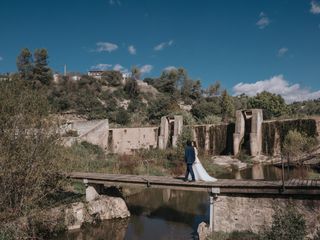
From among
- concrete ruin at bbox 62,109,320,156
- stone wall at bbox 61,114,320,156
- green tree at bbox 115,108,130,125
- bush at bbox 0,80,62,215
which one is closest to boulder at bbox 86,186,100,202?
bush at bbox 0,80,62,215

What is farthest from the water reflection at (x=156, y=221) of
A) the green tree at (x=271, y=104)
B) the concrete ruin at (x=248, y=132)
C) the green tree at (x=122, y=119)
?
the green tree at (x=271, y=104)

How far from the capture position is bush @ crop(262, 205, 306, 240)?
651cm

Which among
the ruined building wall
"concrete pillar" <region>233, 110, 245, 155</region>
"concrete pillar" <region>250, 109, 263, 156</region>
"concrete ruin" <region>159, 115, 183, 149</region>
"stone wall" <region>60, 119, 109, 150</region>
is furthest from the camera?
"concrete ruin" <region>159, 115, 183, 149</region>

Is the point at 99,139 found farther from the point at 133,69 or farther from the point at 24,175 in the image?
the point at 133,69

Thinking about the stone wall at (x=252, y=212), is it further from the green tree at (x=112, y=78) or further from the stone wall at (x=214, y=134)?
the green tree at (x=112, y=78)

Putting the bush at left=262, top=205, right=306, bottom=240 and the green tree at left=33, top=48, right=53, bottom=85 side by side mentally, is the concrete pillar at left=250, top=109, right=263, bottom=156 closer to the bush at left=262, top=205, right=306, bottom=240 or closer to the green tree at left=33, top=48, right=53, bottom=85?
the bush at left=262, top=205, right=306, bottom=240

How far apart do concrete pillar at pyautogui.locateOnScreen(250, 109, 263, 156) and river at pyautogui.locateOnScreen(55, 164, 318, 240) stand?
14.6 metres

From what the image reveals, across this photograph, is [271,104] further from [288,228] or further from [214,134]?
[288,228]

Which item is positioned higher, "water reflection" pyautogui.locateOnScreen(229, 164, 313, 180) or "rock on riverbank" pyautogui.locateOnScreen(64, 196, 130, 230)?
"water reflection" pyautogui.locateOnScreen(229, 164, 313, 180)

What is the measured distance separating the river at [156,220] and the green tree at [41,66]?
134ft

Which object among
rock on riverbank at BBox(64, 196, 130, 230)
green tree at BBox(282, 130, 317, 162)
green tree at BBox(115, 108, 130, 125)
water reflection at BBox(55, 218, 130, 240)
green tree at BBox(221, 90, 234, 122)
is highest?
green tree at BBox(221, 90, 234, 122)

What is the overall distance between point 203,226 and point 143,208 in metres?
4.40

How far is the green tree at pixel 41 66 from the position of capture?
49.7 m

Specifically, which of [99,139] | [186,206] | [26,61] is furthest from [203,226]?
[26,61]
